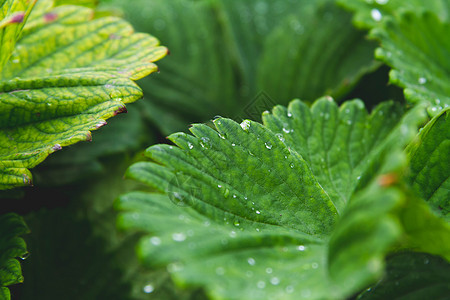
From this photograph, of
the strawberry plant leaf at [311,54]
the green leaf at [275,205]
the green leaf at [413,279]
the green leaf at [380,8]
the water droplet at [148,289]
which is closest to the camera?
the green leaf at [275,205]

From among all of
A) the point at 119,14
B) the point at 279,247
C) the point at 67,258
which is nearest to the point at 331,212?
the point at 279,247

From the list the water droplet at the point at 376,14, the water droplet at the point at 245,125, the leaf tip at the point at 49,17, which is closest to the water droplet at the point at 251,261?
the water droplet at the point at 245,125

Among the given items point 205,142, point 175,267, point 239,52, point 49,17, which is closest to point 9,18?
point 49,17

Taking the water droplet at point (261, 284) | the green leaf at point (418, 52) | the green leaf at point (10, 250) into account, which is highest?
the green leaf at point (418, 52)

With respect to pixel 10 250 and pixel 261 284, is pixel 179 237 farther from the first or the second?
pixel 10 250

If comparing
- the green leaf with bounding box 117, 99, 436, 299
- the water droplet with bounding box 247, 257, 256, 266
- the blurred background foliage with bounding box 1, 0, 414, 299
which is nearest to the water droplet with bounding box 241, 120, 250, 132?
the green leaf with bounding box 117, 99, 436, 299

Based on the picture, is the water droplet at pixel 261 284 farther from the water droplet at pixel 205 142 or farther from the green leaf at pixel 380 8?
the green leaf at pixel 380 8

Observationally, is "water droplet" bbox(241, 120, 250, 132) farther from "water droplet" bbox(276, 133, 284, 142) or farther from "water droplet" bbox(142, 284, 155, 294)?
"water droplet" bbox(142, 284, 155, 294)
